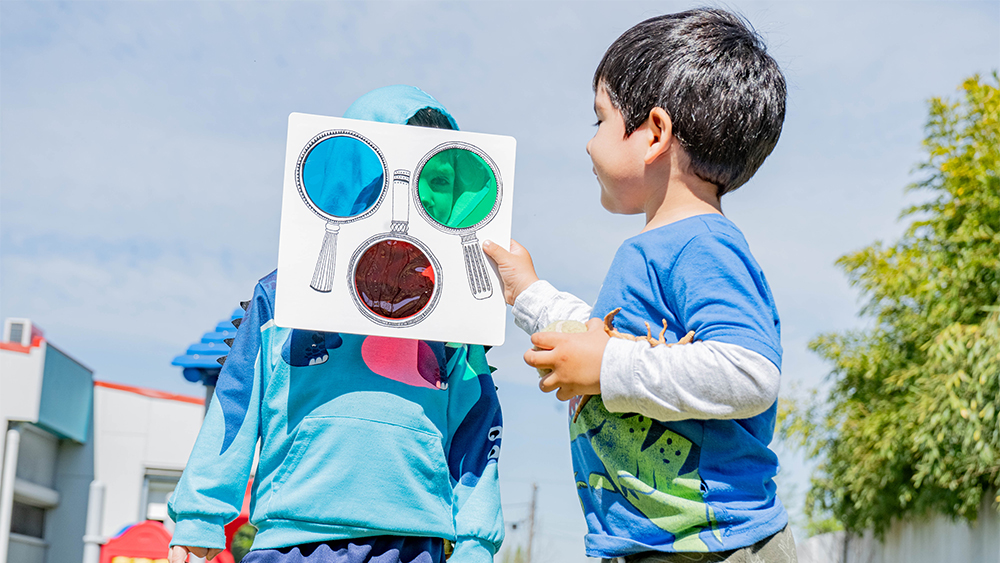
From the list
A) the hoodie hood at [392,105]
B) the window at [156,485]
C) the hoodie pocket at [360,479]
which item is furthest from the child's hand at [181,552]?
the window at [156,485]

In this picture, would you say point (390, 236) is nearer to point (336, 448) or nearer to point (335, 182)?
point (335, 182)

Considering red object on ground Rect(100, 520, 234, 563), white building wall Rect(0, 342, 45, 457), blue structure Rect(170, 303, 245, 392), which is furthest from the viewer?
white building wall Rect(0, 342, 45, 457)

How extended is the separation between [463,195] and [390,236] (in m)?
0.19

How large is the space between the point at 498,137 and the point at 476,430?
612mm

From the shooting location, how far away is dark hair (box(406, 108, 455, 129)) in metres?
1.96

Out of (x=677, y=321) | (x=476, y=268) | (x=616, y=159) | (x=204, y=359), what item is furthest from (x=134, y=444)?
(x=677, y=321)

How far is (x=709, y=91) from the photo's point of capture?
150 centimetres

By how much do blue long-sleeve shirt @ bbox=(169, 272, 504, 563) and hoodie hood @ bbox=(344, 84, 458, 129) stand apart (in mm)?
440

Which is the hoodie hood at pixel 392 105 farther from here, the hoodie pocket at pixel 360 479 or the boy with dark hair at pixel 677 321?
the hoodie pocket at pixel 360 479

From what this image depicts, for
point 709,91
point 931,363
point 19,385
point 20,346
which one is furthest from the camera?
point 20,346

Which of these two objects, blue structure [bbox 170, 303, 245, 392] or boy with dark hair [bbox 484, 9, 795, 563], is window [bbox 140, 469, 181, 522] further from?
boy with dark hair [bbox 484, 9, 795, 563]

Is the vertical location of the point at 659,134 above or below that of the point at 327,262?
above

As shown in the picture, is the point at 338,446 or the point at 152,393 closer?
the point at 338,446

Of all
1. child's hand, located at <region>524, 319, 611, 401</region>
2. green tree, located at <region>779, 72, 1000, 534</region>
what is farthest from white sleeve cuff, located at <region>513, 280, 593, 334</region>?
green tree, located at <region>779, 72, 1000, 534</region>
